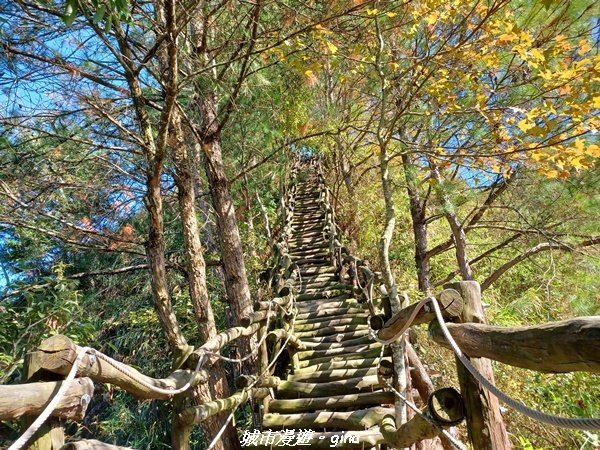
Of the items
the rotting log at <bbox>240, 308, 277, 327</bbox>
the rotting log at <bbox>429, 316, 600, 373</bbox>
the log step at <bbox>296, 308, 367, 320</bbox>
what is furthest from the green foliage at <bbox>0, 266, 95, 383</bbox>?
the rotting log at <bbox>429, 316, 600, 373</bbox>

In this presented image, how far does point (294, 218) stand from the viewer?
42.7 feet

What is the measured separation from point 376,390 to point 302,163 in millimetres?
17925

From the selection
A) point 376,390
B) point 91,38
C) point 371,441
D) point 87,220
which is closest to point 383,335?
point 371,441

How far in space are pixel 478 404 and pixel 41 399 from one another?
1624mm

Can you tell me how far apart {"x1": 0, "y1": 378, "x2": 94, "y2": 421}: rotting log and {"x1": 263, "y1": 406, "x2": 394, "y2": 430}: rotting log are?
8.95ft

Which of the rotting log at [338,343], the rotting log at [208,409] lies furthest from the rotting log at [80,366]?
the rotting log at [338,343]

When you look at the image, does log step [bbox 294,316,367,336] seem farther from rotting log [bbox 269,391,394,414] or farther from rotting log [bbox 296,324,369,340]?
rotting log [bbox 269,391,394,414]

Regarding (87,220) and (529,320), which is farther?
(529,320)

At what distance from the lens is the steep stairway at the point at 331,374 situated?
3568mm

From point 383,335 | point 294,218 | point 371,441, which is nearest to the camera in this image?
point 383,335

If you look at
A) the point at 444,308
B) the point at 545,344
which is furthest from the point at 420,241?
the point at 545,344

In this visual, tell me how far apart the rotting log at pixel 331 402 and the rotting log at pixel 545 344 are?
8.17ft

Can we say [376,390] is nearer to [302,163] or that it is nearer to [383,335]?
[383,335]

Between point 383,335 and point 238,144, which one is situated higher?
point 238,144
